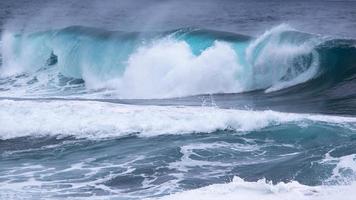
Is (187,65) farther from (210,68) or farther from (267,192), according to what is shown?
(267,192)

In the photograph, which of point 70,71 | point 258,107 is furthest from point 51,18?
point 258,107

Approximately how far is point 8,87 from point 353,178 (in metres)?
16.0

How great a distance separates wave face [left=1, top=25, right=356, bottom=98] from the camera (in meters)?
19.3

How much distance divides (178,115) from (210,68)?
6566 mm

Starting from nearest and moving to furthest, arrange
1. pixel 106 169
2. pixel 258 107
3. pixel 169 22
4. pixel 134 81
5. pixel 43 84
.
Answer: pixel 106 169 → pixel 258 107 → pixel 134 81 → pixel 43 84 → pixel 169 22

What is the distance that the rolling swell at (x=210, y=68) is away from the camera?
1817cm

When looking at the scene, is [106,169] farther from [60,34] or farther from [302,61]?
[60,34]

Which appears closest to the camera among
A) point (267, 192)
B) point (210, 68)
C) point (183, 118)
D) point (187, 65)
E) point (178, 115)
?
point (267, 192)

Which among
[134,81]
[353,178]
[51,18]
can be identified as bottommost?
[353,178]

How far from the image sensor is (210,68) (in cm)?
2020

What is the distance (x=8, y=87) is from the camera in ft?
72.7

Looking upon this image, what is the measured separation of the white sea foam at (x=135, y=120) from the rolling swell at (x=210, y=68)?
233 cm

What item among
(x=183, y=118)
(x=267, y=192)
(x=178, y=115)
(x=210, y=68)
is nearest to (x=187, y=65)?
(x=210, y=68)

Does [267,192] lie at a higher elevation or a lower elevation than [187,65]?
lower
